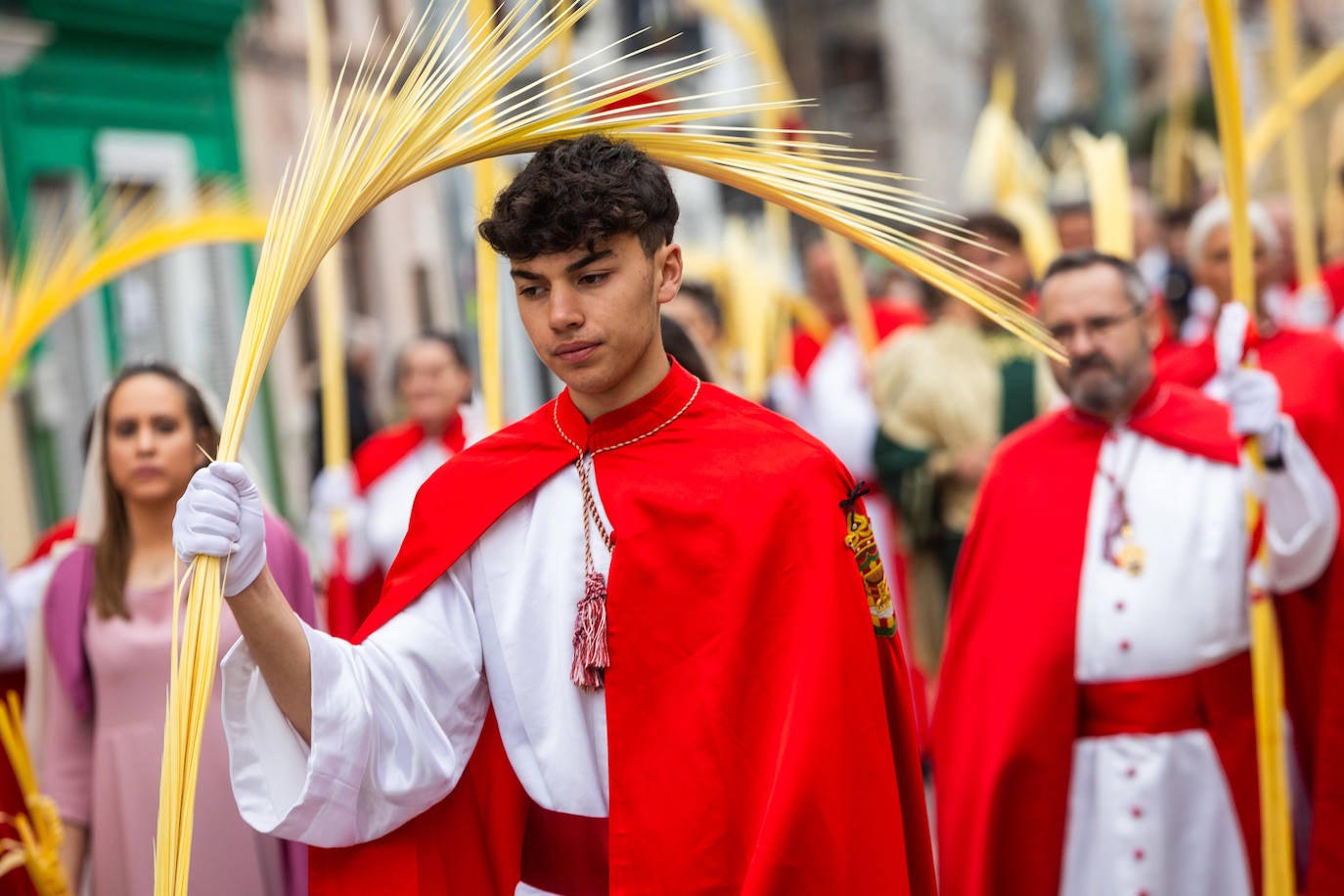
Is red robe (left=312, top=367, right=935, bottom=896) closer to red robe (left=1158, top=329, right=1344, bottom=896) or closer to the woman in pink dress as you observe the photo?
the woman in pink dress

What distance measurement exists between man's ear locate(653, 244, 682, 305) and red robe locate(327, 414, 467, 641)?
395 centimetres

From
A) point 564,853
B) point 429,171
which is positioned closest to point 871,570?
point 564,853

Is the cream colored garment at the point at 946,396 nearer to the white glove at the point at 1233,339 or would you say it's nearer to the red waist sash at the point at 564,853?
the white glove at the point at 1233,339

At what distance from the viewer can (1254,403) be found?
3.99m

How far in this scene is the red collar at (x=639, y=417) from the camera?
2994 millimetres

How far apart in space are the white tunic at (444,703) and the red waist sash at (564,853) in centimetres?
4

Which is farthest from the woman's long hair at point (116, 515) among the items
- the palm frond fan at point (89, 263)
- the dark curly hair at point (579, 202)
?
the dark curly hair at point (579, 202)

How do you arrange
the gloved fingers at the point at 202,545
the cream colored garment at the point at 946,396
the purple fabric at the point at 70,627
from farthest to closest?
the cream colored garment at the point at 946,396, the purple fabric at the point at 70,627, the gloved fingers at the point at 202,545

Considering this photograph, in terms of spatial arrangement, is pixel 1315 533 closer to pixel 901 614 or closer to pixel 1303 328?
pixel 1303 328

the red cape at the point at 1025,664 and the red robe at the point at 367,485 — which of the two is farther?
the red robe at the point at 367,485

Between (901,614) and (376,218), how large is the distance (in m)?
9.35

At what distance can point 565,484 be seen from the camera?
3.05 m

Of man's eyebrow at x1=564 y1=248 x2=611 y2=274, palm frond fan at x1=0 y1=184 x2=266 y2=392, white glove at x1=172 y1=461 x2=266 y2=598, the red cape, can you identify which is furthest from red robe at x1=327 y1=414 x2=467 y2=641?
man's eyebrow at x1=564 y1=248 x2=611 y2=274

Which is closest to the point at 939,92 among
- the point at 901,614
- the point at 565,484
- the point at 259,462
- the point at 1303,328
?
the point at 259,462
